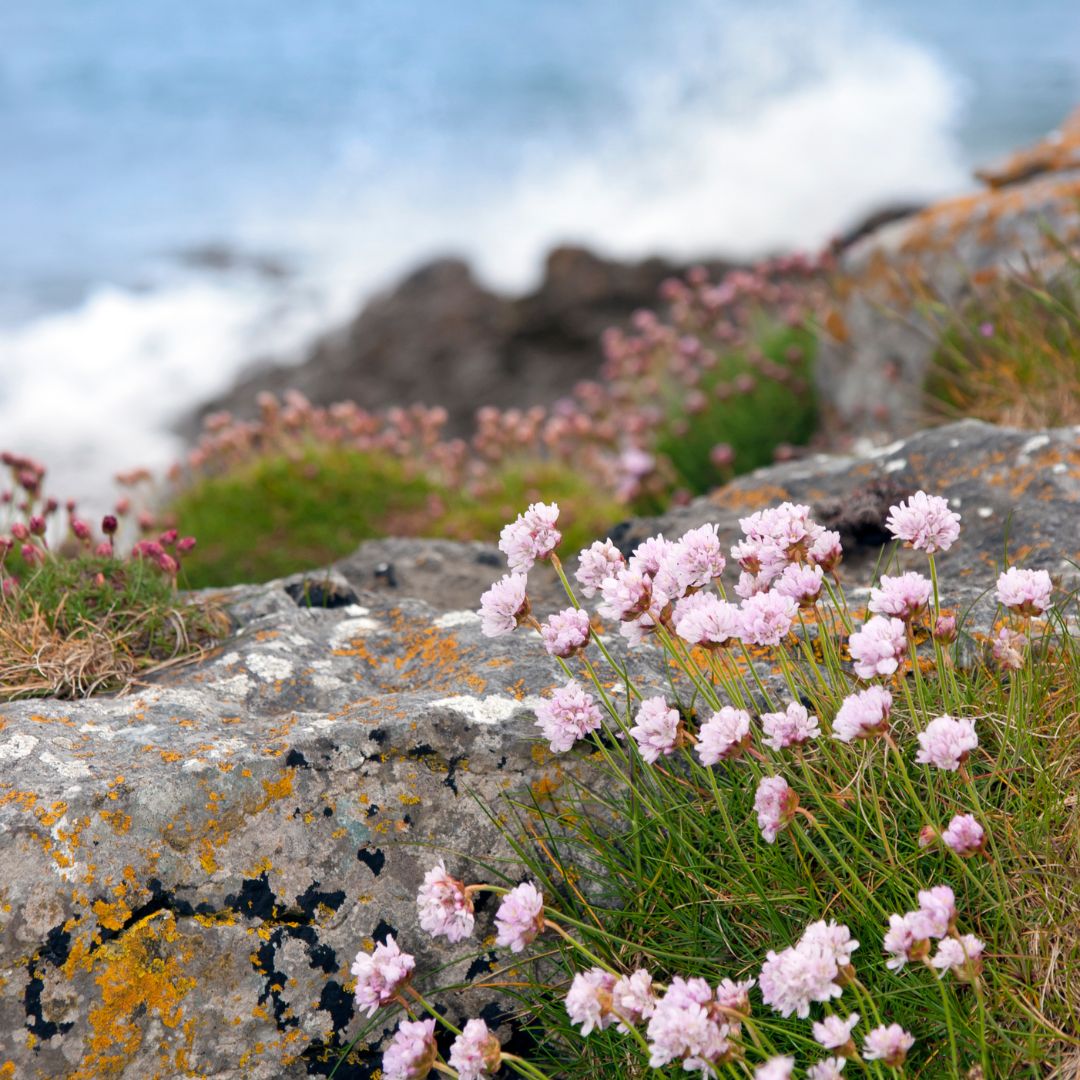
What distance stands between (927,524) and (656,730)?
2.82 ft

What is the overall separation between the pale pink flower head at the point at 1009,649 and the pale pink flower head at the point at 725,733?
79 centimetres

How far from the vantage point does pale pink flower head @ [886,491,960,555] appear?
2.72 m

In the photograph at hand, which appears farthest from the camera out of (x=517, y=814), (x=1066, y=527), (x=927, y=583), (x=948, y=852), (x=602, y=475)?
(x=602, y=475)

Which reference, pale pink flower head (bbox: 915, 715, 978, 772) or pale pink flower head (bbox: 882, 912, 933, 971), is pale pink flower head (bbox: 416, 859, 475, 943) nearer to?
pale pink flower head (bbox: 882, 912, 933, 971)

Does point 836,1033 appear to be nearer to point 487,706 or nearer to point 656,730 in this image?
point 656,730

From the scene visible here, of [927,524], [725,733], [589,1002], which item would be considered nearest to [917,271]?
[927,524]

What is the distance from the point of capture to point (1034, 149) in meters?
9.34

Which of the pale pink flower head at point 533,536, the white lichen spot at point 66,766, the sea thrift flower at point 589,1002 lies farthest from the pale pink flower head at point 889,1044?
the white lichen spot at point 66,766

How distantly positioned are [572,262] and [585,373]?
183 centimetres

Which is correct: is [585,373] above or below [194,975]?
below

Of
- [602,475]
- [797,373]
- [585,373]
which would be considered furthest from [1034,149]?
[585,373]

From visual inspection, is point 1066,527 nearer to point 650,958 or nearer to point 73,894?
point 650,958

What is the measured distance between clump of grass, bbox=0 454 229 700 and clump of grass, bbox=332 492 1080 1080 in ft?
5.15

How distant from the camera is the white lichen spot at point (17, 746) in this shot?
10.2 feet
